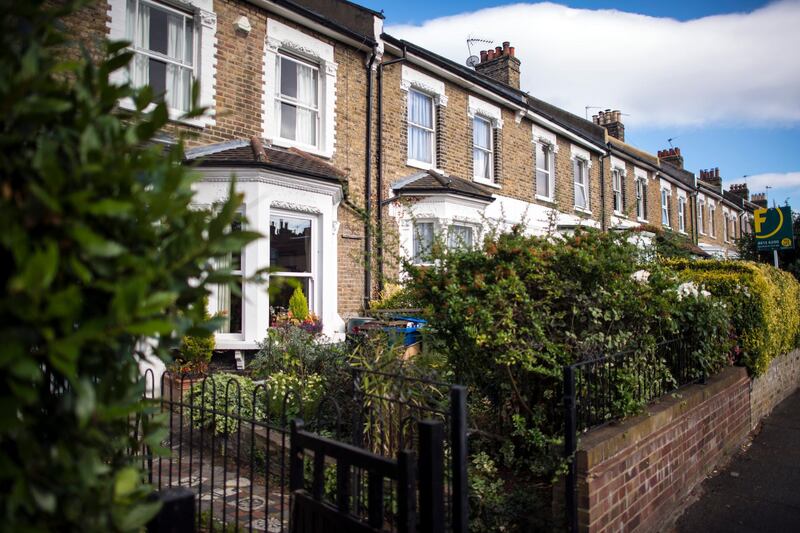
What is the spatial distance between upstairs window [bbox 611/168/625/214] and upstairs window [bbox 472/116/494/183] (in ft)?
25.9

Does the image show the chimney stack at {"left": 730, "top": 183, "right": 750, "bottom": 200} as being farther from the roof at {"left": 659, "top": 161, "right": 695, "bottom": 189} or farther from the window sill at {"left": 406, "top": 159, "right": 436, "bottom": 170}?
the window sill at {"left": 406, "top": 159, "right": 436, "bottom": 170}

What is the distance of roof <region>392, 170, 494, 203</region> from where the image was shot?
11.6 meters

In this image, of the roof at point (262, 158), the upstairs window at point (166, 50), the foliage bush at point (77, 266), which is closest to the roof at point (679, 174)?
the roof at point (262, 158)

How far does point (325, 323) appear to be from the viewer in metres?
9.74

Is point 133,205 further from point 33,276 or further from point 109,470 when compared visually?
point 109,470

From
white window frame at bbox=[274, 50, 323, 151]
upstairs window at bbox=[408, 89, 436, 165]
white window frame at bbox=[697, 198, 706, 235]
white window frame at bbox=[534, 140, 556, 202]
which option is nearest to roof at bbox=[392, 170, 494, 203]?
upstairs window at bbox=[408, 89, 436, 165]

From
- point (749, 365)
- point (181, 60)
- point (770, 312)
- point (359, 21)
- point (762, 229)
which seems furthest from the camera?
point (762, 229)

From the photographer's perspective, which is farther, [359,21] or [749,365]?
[359,21]

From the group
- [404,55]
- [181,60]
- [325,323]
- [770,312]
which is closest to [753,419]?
[770,312]

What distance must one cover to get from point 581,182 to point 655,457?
50.2ft

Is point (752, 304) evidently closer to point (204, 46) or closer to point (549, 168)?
point (204, 46)

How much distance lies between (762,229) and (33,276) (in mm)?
14820

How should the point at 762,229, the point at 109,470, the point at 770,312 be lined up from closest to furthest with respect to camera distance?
1. the point at 109,470
2. the point at 770,312
3. the point at 762,229

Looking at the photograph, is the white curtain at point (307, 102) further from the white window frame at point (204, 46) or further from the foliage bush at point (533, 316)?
the foliage bush at point (533, 316)
